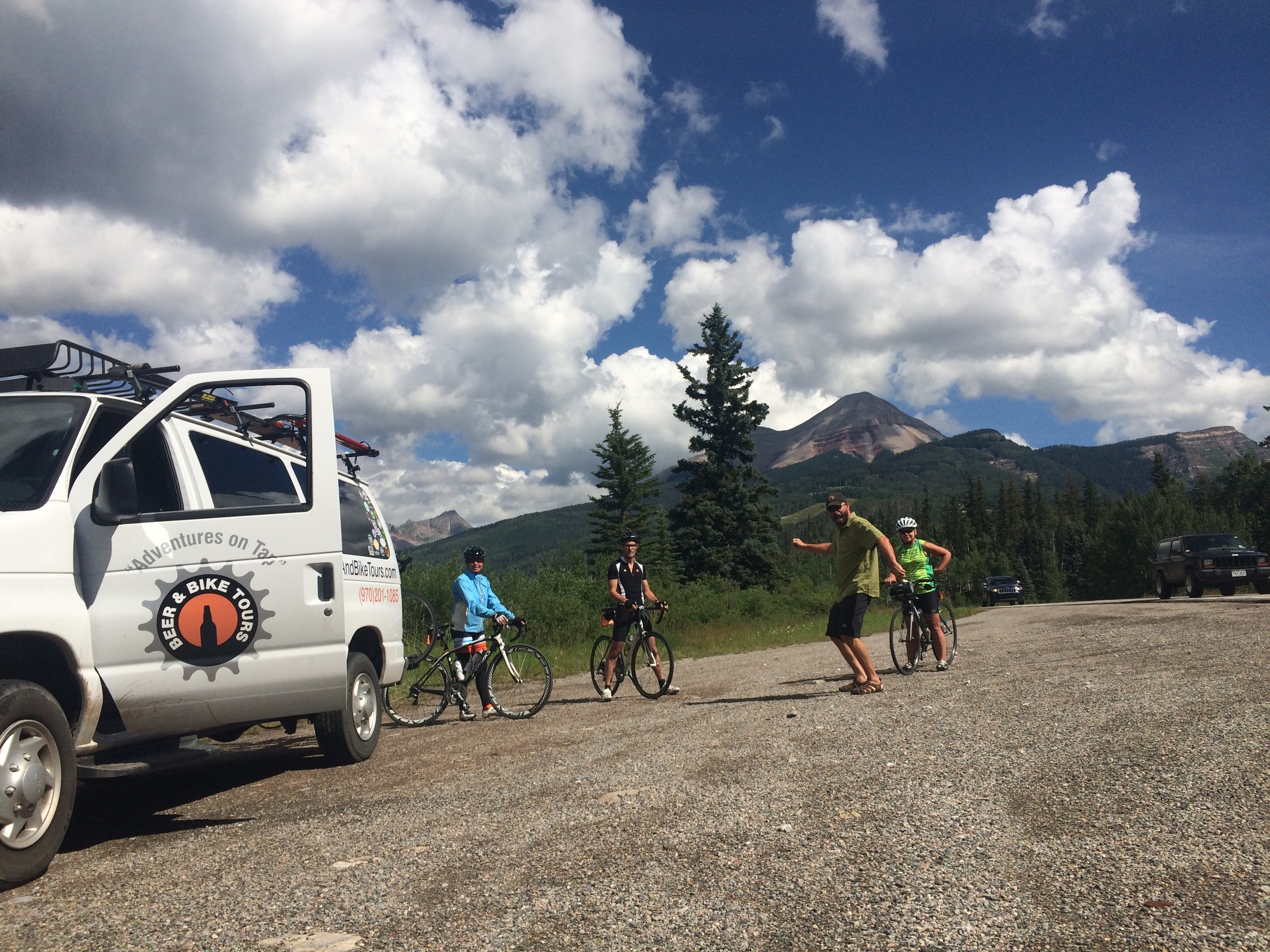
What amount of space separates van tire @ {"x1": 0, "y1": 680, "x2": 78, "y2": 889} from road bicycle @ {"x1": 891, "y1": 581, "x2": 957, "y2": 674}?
9.34 m

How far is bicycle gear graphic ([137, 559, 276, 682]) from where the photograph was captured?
527 cm

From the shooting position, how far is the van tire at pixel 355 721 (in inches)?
269

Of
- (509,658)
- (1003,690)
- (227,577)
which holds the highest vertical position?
(227,577)

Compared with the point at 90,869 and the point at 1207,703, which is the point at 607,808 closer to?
the point at 90,869

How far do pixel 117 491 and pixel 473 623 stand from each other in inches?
227

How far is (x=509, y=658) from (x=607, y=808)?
5455mm

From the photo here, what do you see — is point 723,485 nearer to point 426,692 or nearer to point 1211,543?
point 1211,543

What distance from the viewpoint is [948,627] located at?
1227 centimetres

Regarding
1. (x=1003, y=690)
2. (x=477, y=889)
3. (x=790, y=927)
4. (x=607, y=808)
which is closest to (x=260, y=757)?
(x=607, y=808)

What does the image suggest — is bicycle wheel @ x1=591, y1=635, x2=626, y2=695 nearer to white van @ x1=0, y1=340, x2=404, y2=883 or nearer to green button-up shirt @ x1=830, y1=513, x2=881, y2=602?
green button-up shirt @ x1=830, y1=513, x2=881, y2=602

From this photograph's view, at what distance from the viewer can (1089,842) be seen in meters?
3.91

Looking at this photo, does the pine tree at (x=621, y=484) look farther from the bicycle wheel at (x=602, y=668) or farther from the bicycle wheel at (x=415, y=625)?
the bicycle wheel at (x=602, y=668)

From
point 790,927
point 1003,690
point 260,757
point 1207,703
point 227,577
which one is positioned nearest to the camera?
point 790,927

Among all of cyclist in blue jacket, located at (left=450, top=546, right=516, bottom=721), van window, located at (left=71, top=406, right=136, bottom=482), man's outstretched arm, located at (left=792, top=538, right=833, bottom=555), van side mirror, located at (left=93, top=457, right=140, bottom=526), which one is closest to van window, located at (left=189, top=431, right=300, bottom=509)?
van window, located at (left=71, top=406, right=136, bottom=482)
